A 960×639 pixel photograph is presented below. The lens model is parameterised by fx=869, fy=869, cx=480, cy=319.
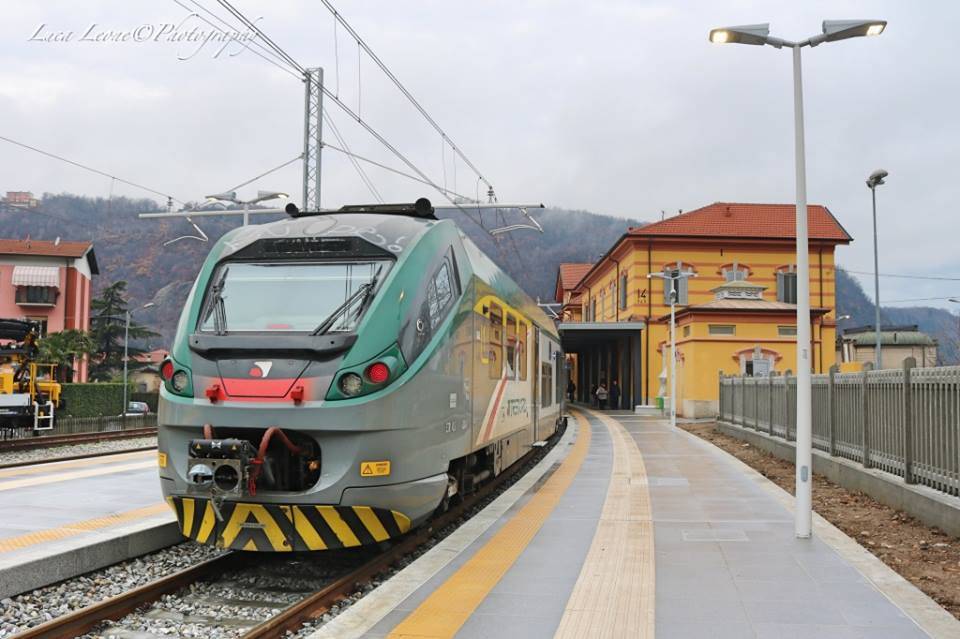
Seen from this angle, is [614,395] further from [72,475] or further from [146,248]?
[146,248]

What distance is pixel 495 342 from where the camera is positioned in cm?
973

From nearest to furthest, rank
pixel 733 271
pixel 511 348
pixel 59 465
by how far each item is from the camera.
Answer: pixel 511 348 → pixel 59 465 → pixel 733 271

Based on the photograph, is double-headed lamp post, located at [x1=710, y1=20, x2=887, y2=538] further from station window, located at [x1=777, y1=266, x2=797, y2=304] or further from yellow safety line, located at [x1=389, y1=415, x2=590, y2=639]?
station window, located at [x1=777, y1=266, x2=797, y2=304]

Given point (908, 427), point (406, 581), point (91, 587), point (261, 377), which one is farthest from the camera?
point (908, 427)

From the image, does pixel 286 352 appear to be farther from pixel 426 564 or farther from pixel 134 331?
pixel 134 331

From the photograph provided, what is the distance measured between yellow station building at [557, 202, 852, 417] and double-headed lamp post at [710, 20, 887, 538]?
82.8 feet

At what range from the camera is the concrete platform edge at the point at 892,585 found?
5.21 meters

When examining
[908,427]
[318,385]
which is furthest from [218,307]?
[908,427]

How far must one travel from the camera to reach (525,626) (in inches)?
207

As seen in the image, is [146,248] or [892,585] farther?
[146,248]

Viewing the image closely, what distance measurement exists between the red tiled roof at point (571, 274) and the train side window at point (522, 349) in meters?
53.7

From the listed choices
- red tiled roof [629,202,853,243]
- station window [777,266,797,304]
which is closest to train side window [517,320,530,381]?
red tiled roof [629,202,853,243]

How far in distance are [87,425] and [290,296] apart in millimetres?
21747

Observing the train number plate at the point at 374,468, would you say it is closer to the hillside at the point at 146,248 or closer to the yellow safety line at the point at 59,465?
the yellow safety line at the point at 59,465
